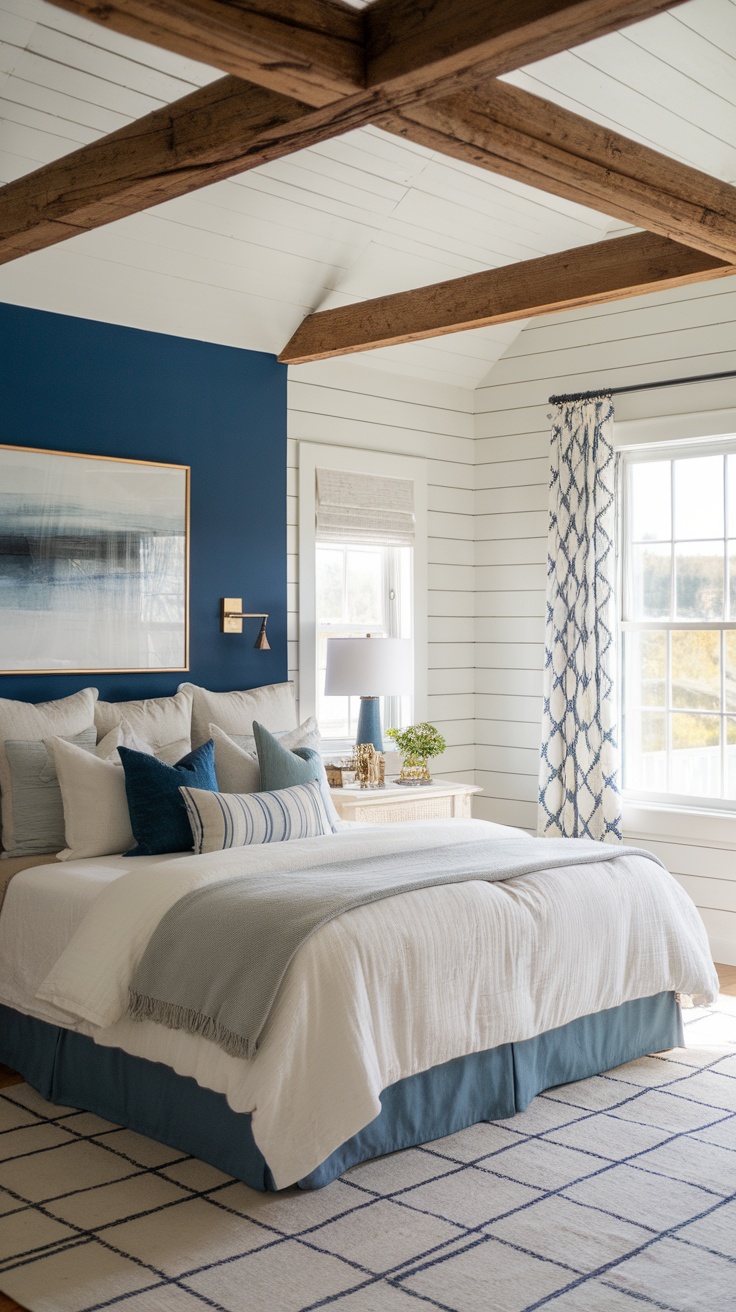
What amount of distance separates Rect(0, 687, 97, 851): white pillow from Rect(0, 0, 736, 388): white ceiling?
4.84 feet

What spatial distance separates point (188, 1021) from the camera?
3.11m

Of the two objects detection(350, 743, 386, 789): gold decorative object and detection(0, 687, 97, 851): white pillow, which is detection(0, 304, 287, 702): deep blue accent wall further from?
detection(350, 743, 386, 789): gold decorative object

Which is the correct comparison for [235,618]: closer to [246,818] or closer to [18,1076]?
[246,818]

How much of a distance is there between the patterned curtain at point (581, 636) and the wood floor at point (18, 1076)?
75 centimetres

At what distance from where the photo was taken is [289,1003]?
2.93 m

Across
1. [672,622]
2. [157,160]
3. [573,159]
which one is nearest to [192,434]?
[157,160]

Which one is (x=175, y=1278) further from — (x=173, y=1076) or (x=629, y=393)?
(x=629, y=393)

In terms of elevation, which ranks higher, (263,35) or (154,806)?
(263,35)

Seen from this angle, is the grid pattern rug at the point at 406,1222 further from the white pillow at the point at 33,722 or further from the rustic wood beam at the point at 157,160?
the rustic wood beam at the point at 157,160

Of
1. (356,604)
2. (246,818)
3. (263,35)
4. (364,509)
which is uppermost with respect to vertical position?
(263,35)

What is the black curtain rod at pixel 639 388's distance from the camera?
17.5 ft

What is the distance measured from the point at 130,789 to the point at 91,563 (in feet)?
3.47

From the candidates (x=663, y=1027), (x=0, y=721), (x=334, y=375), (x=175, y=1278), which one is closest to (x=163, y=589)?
(x=0, y=721)

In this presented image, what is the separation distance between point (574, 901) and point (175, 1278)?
63.2 inches
